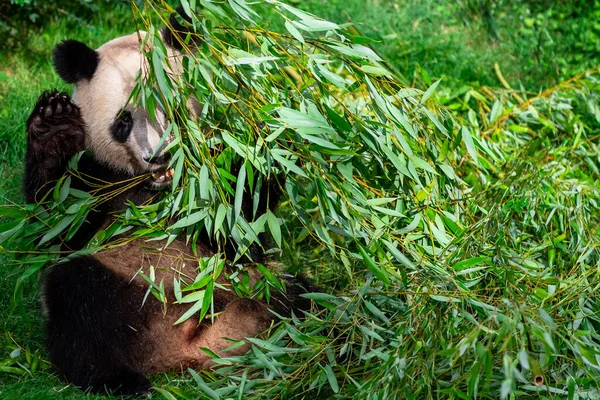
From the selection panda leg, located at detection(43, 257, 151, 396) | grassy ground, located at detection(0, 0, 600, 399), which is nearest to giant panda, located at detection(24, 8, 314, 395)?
panda leg, located at detection(43, 257, 151, 396)

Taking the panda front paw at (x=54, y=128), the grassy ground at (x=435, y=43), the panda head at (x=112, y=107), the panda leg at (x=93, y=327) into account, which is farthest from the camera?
the grassy ground at (x=435, y=43)

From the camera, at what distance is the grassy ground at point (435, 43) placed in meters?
5.88

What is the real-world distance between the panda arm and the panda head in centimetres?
20

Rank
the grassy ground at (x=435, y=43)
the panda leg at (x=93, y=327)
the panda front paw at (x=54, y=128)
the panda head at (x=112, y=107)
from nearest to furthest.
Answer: the panda leg at (x=93, y=327) < the panda front paw at (x=54, y=128) < the panda head at (x=112, y=107) < the grassy ground at (x=435, y=43)

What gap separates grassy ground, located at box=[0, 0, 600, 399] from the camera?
5.88m

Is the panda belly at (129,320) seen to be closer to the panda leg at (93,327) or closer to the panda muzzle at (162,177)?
the panda leg at (93,327)

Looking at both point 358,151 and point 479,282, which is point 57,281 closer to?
point 358,151

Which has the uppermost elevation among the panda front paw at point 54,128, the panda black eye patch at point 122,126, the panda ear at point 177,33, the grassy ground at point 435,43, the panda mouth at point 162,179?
the panda ear at point 177,33

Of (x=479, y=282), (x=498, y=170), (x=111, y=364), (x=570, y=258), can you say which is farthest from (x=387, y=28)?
(x=111, y=364)

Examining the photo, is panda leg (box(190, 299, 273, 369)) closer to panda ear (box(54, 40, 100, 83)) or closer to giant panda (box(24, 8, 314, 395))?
giant panda (box(24, 8, 314, 395))

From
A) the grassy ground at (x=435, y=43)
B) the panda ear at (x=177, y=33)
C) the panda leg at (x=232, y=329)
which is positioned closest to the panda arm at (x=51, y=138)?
the panda ear at (x=177, y=33)

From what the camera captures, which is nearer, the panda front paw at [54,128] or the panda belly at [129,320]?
the panda belly at [129,320]

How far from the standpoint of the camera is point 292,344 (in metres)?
3.80

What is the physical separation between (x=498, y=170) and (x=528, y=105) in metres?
0.87
